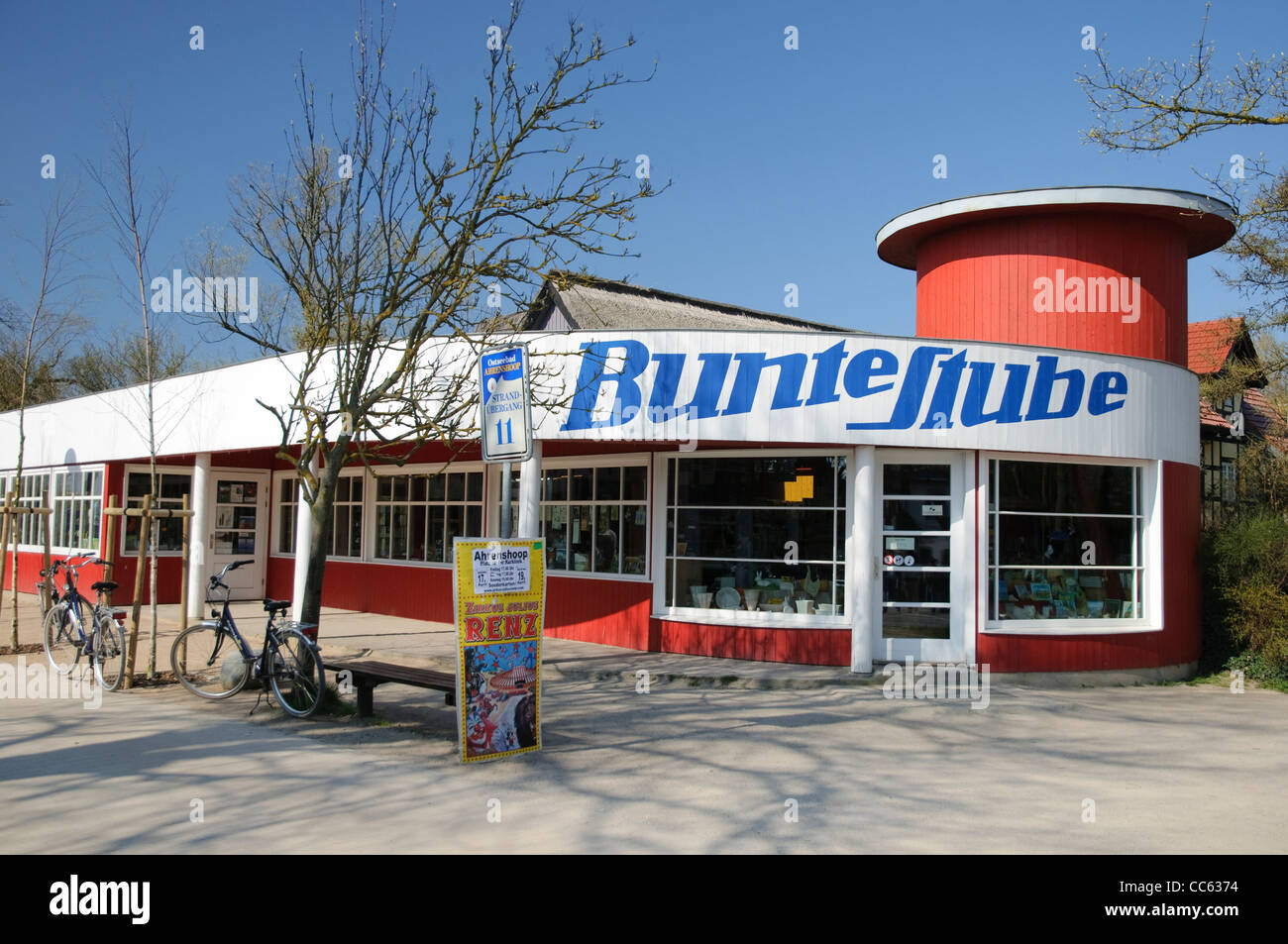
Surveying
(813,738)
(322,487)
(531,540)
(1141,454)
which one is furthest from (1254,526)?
(322,487)

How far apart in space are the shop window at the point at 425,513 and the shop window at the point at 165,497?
463cm

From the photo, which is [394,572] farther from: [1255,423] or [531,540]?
[1255,423]

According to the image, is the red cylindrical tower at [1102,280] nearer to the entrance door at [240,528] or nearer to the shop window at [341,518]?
the shop window at [341,518]

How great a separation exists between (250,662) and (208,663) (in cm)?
104

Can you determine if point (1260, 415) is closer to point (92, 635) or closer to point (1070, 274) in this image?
point (1070, 274)

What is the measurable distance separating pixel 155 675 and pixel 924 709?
8283 millimetres

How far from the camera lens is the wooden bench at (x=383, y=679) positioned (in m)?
8.20

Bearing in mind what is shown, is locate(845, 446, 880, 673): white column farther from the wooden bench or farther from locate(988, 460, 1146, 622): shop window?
the wooden bench

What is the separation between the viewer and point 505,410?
749 centimetres

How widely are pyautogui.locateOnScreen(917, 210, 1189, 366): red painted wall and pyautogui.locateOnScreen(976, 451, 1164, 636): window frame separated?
5.96 ft

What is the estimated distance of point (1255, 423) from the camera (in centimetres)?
1772

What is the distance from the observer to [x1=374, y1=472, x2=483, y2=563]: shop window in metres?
15.7

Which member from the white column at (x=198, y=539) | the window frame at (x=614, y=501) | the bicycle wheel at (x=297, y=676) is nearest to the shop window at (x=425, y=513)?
the window frame at (x=614, y=501)

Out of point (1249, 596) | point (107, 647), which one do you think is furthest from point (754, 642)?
point (107, 647)
